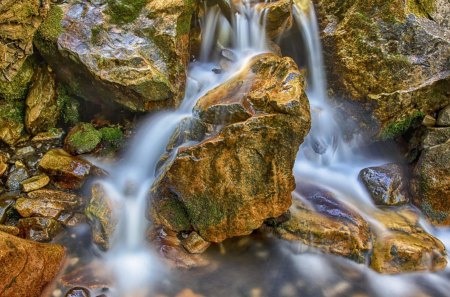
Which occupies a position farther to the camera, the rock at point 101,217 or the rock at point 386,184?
the rock at point 386,184

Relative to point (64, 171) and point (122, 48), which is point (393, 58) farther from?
point (64, 171)

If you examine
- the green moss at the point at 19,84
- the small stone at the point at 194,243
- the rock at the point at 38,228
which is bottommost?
the small stone at the point at 194,243

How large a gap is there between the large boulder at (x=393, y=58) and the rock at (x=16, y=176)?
5664 millimetres

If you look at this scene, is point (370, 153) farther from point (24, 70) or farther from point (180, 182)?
point (24, 70)

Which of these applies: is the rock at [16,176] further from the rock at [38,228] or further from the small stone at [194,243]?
the small stone at [194,243]

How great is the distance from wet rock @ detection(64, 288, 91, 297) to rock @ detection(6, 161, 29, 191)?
6.96 feet

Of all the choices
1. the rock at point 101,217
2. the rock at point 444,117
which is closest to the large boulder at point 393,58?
the rock at point 444,117

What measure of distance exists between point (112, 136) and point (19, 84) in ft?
5.66

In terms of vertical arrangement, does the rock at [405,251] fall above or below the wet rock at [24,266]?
below

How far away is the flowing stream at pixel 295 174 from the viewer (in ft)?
15.1

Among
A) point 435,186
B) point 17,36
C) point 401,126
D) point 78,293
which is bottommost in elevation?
point 78,293

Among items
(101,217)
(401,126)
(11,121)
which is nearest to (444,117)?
(401,126)

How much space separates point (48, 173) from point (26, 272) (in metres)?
1.93

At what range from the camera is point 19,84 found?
5.88 m
